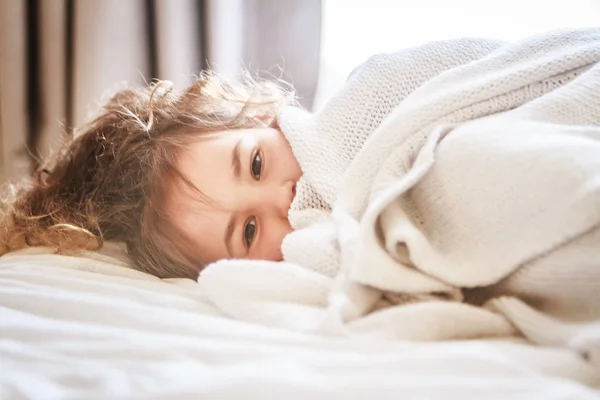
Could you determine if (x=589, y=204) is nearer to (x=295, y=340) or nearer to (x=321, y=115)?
(x=295, y=340)

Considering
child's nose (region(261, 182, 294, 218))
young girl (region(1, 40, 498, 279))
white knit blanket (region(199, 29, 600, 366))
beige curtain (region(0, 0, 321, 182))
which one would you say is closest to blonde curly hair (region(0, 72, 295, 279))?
young girl (region(1, 40, 498, 279))

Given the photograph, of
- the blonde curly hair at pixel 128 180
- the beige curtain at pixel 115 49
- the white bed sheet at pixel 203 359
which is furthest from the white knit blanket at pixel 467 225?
the beige curtain at pixel 115 49

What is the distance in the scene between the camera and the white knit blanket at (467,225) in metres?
0.54

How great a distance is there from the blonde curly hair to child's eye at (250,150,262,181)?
0.10 meters

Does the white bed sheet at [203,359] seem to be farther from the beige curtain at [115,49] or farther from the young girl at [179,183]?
the beige curtain at [115,49]

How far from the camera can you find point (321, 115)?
0.91 meters

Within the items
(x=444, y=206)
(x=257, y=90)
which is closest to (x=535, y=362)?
(x=444, y=206)

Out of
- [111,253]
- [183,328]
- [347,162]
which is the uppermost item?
[347,162]

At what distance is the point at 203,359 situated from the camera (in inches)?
21.4

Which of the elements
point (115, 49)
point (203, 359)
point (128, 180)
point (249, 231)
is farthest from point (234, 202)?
point (115, 49)

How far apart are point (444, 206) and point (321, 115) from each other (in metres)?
0.34

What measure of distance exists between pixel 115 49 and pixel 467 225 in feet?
4.37

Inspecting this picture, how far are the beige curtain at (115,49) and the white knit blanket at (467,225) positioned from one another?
2.99 ft

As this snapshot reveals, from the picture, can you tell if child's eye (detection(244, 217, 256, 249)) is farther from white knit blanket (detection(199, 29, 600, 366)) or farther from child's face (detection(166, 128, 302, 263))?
white knit blanket (detection(199, 29, 600, 366))
